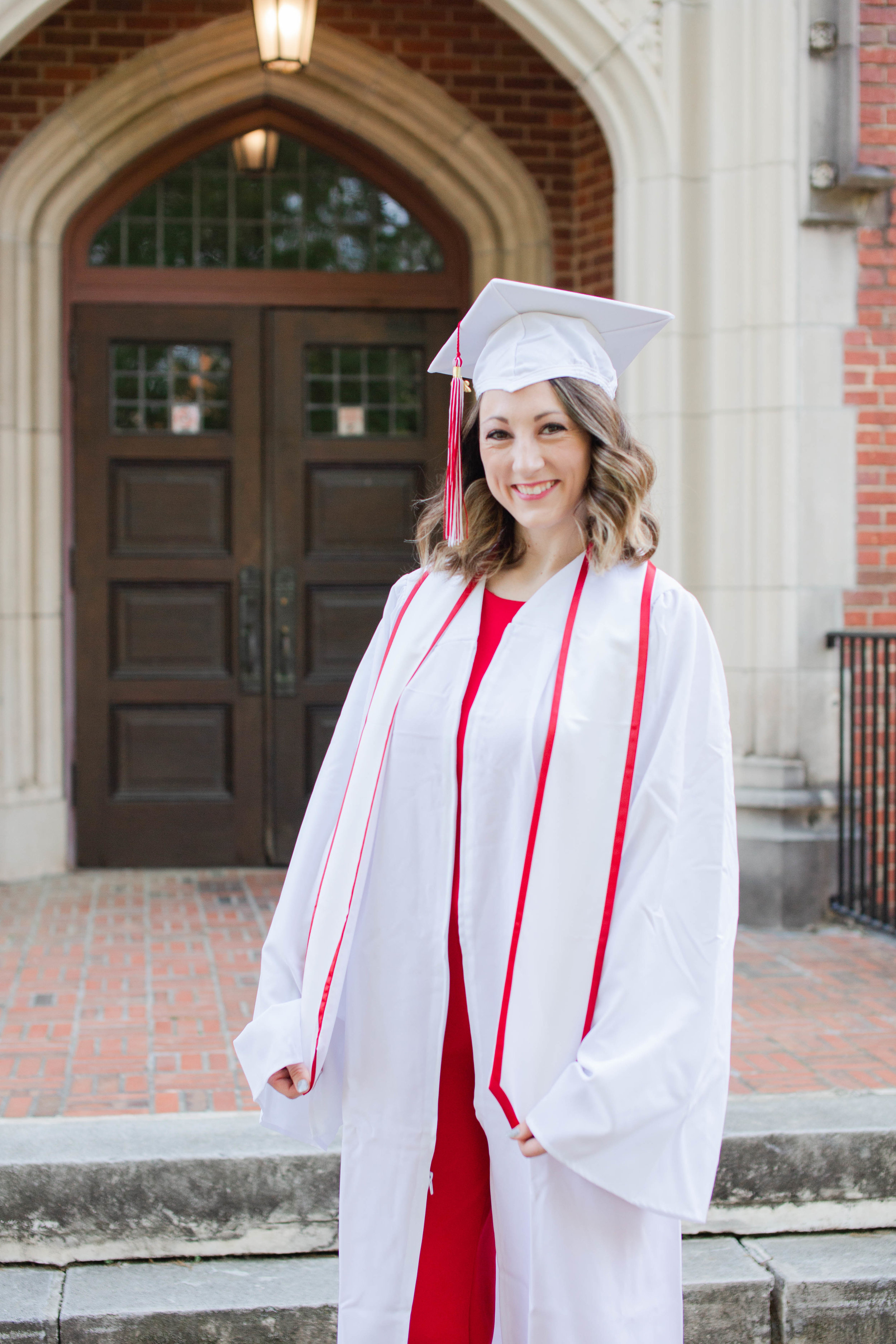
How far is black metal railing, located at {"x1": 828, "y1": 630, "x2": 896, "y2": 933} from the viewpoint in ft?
17.8

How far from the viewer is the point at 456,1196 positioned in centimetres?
200

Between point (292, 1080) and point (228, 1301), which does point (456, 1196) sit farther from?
point (228, 1301)

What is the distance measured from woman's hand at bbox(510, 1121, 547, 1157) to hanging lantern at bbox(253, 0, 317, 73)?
531 cm

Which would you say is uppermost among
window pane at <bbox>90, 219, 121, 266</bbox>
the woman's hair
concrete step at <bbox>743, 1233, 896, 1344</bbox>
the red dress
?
window pane at <bbox>90, 219, 121, 266</bbox>

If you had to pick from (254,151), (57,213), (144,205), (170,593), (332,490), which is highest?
(254,151)

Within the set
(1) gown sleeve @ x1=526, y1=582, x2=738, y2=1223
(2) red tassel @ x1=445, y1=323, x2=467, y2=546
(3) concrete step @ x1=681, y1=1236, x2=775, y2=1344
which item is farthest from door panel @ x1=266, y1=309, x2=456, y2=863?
(1) gown sleeve @ x1=526, y1=582, x2=738, y2=1223

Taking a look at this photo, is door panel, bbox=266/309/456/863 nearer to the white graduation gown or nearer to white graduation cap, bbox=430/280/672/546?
white graduation cap, bbox=430/280/672/546

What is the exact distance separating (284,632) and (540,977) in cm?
514

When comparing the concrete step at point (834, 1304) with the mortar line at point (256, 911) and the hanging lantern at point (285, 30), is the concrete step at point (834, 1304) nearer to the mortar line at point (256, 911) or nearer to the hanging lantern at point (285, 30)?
the mortar line at point (256, 911)

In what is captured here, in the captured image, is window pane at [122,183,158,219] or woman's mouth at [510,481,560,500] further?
window pane at [122,183,158,219]

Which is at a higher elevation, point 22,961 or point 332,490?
point 332,490

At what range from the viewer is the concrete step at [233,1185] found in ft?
10.1

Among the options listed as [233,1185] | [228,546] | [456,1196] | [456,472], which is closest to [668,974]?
[456,1196]

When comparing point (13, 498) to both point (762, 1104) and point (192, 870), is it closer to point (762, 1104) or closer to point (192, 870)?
point (192, 870)
